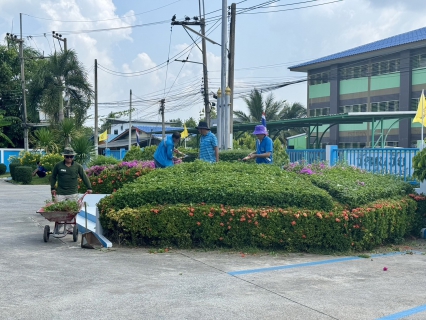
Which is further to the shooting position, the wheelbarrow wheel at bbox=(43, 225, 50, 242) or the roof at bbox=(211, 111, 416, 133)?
the roof at bbox=(211, 111, 416, 133)

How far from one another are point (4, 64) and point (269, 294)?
4397 centimetres

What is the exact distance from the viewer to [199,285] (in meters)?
6.18

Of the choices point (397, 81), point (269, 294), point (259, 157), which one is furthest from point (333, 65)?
point (269, 294)

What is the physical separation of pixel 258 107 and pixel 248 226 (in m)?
39.3

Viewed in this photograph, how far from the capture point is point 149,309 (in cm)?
520

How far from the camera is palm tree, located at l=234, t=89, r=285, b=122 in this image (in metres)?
46.8

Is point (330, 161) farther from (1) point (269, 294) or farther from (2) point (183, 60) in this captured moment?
(2) point (183, 60)

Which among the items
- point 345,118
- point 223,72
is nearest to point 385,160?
point 223,72

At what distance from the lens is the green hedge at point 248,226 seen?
27.1 ft

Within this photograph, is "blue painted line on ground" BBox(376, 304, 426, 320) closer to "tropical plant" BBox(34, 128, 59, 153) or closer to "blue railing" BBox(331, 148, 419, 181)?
"blue railing" BBox(331, 148, 419, 181)

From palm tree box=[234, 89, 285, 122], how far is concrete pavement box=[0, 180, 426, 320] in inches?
1514

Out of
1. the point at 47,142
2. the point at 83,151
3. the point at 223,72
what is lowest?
the point at 83,151

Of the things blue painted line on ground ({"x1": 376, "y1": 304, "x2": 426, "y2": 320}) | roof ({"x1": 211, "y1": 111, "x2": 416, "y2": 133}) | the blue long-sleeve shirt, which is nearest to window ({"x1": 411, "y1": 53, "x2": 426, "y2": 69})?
roof ({"x1": 211, "y1": 111, "x2": 416, "y2": 133})

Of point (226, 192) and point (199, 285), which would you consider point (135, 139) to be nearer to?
point (226, 192)
